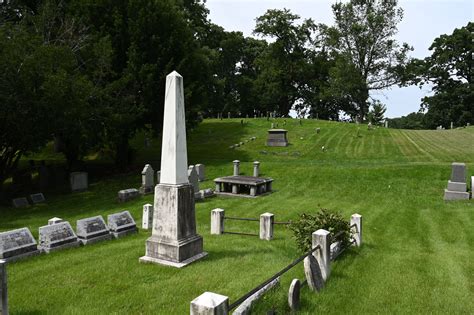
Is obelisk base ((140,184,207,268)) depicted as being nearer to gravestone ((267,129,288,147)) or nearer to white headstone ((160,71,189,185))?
white headstone ((160,71,189,185))

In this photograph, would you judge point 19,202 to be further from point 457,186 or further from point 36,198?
point 457,186

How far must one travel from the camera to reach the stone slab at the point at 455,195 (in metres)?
16.5

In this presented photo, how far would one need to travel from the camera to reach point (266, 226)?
11.3 meters

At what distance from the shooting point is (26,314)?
19.4 ft

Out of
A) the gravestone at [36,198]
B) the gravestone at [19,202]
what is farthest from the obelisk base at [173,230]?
the gravestone at [36,198]

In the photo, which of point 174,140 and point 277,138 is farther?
point 277,138

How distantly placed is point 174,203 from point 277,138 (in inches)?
1031

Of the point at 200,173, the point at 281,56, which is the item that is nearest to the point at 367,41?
the point at 281,56

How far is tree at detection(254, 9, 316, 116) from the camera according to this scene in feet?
200

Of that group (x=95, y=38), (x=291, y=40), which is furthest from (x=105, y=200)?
(x=291, y=40)

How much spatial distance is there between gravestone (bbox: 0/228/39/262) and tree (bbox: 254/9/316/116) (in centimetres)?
5572

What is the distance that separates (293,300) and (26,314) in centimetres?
448

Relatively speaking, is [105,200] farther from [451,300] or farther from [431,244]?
[451,300]

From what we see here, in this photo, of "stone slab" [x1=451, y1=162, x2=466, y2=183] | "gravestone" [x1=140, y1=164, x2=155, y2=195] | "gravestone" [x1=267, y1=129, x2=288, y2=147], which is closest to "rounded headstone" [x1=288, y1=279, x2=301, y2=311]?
"stone slab" [x1=451, y1=162, x2=466, y2=183]
